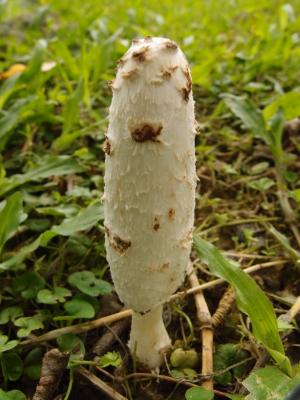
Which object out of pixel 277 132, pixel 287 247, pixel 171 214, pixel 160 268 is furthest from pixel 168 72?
pixel 277 132

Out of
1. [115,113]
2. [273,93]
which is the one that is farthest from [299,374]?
[273,93]

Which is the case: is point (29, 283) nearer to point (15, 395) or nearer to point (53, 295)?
point (53, 295)

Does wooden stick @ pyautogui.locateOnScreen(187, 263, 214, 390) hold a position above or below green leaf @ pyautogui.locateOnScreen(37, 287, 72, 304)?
below

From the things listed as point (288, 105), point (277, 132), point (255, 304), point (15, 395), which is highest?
point (288, 105)

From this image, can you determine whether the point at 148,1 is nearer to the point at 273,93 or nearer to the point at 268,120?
the point at 273,93

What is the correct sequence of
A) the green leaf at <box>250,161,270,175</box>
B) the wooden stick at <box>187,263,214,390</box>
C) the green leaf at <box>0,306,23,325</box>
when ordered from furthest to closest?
the green leaf at <box>250,161,270,175</box>
the green leaf at <box>0,306,23,325</box>
the wooden stick at <box>187,263,214,390</box>

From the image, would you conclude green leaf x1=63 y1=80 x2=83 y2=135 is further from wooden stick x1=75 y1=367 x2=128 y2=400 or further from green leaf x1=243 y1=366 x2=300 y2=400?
green leaf x1=243 y1=366 x2=300 y2=400

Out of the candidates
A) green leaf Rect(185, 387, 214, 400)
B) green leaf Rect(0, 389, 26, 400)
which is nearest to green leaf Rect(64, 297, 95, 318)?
green leaf Rect(0, 389, 26, 400)
